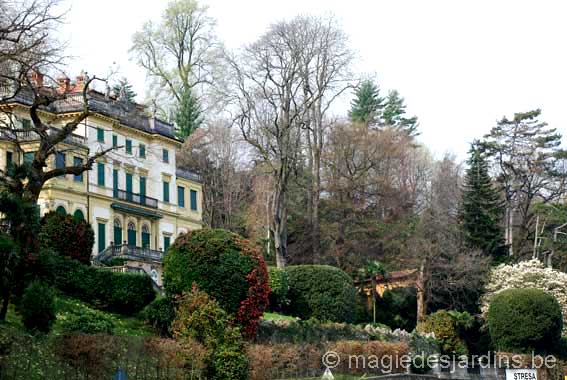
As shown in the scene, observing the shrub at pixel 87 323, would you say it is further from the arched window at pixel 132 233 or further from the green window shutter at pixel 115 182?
the arched window at pixel 132 233

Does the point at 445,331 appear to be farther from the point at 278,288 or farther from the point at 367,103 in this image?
the point at 367,103

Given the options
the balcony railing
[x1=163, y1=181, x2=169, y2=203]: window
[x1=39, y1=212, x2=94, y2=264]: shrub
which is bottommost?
[x1=39, y1=212, x2=94, y2=264]: shrub

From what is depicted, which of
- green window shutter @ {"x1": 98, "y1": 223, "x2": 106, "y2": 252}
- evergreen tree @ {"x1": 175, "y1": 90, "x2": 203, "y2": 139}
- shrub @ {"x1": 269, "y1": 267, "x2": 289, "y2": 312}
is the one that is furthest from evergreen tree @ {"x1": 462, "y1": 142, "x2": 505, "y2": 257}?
evergreen tree @ {"x1": 175, "y1": 90, "x2": 203, "y2": 139}

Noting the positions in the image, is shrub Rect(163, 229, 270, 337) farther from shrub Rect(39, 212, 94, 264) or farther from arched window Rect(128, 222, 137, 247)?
arched window Rect(128, 222, 137, 247)

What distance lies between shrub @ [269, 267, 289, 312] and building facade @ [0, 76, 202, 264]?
32.0ft

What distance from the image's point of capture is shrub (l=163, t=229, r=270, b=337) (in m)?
32.5

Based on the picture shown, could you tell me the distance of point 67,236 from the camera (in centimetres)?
3828

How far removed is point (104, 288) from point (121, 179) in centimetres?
2228

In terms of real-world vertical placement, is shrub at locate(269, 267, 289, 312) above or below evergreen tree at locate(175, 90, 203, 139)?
below

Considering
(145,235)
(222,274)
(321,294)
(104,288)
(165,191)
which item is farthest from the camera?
(165,191)

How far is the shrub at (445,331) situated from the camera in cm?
4747

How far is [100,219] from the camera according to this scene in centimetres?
5478

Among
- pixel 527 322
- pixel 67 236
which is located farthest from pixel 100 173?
pixel 527 322

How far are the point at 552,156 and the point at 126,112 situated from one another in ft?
91.3
